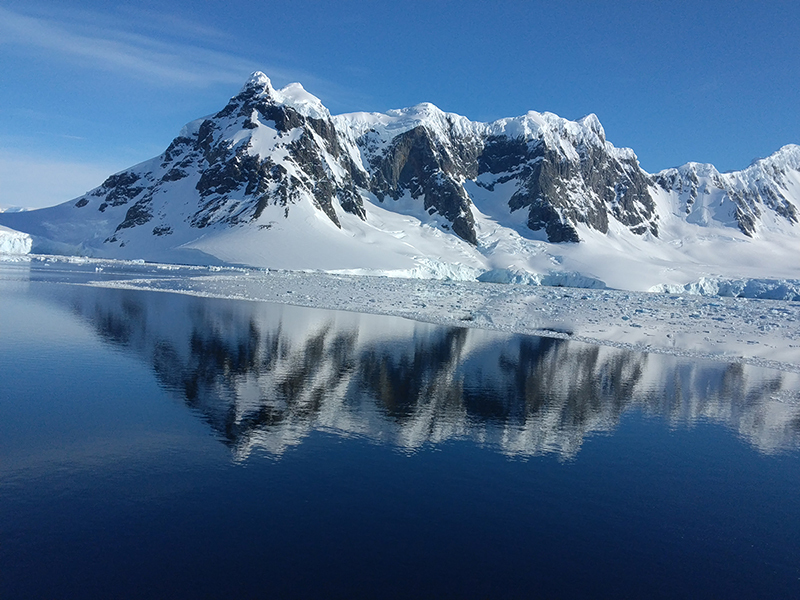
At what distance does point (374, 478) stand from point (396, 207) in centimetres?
16095

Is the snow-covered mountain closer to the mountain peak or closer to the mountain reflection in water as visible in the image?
the mountain peak

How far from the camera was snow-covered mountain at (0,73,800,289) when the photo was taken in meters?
117

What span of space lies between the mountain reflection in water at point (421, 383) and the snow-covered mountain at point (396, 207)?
235 ft

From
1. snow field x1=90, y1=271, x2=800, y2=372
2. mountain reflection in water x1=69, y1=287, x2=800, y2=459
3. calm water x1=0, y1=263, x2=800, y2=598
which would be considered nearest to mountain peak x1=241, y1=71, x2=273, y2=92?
snow field x1=90, y1=271, x2=800, y2=372

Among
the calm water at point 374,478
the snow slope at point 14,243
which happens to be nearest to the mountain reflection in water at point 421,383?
the calm water at point 374,478

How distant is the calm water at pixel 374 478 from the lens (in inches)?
318

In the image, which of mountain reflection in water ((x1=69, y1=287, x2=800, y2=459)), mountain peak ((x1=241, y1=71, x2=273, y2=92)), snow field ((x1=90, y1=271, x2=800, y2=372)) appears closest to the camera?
mountain reflection in water ((x1=69, y1=287, x2=800, y2=459))

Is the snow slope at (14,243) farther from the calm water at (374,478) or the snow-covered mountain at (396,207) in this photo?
the calm water at (374,478)

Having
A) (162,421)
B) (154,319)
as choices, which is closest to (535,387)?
(162,421)

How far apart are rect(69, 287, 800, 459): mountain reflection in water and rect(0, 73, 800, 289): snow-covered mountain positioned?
235 feet

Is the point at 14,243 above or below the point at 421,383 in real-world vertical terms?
above

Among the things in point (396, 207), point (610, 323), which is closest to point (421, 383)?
point (610, 323)

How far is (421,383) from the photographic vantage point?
1866cm

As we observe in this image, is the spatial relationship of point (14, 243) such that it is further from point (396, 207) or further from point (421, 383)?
point (421, 383)
